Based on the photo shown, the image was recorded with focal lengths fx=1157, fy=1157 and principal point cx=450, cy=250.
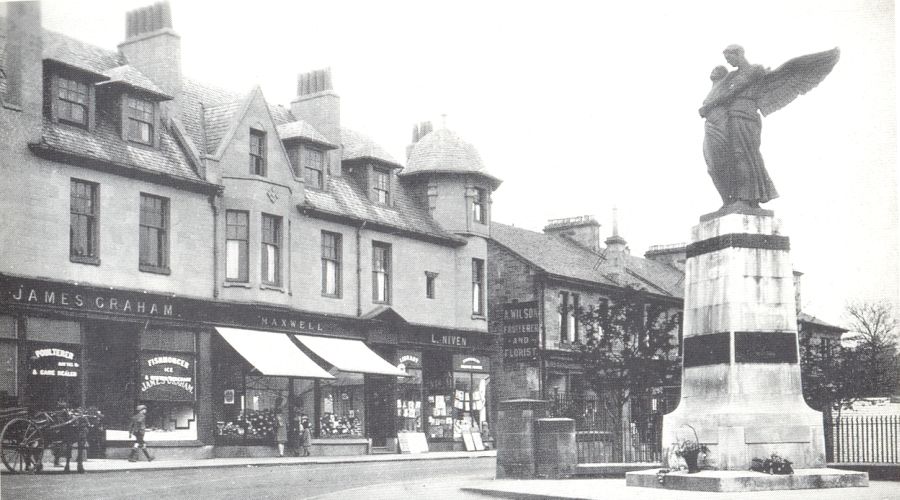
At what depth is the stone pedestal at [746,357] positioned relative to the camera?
14.9 meters

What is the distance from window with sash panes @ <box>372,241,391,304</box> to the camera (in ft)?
104

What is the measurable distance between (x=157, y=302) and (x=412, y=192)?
466 inches

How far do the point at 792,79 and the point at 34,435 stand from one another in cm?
1214

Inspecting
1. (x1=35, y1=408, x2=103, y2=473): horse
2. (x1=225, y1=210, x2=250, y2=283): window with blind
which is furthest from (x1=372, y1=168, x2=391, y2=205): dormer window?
(x1=35, y1=408, x2=103, y2=473): horse

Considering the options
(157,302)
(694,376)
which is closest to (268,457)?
(157,302)

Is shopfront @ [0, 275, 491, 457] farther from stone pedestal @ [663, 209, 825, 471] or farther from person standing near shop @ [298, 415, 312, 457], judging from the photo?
stone pedestal @ [663, 209, 825, 471]

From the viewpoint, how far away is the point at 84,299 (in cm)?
2292

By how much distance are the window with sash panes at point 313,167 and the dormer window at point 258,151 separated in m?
1.90

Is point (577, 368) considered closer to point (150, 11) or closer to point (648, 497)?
point (150, 11)

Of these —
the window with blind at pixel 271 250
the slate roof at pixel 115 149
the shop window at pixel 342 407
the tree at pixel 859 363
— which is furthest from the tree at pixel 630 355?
the slate roof at pixel 115 149

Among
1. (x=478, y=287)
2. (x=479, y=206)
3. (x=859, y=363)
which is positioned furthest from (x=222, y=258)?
(x=859, y=363)

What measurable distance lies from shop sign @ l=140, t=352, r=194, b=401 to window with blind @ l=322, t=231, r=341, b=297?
5461 mm

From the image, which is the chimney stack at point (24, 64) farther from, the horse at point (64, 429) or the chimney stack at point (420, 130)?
the chimney stack at point (420, 130)

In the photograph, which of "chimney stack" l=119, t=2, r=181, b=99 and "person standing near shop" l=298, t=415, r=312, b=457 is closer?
"chimney stack" l=119, t=2, r=181, b=99
